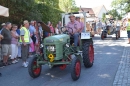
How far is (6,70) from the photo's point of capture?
8.05 m

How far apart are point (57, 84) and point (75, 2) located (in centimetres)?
4813

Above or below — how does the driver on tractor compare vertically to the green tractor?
above

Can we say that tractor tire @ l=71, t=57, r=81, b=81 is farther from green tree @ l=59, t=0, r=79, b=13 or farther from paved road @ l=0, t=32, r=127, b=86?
green tree @ l=59, t=0, r=79, b=13

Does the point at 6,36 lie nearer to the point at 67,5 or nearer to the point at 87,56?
the point at 87,56

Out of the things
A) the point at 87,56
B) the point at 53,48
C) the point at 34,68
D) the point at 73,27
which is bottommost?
the point at 34,68

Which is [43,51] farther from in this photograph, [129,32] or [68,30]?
[129,32]

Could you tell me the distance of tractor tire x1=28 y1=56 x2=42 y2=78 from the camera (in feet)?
21.6

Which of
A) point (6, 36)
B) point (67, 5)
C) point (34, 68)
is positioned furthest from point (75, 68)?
point (67, 5)

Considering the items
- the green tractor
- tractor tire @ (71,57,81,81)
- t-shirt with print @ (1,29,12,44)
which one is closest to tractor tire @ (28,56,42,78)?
the green tractor

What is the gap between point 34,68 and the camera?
6.76m

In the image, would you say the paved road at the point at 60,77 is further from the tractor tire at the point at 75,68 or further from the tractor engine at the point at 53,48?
the tractor engine at the point at 53,48

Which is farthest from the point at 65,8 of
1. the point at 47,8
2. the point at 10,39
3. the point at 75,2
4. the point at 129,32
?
the point at 10,39

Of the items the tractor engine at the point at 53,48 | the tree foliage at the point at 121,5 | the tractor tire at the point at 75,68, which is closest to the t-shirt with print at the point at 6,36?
the tractor engine at the point at 53,48

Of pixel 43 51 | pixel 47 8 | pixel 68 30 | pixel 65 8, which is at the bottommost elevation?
pixel 43 51
